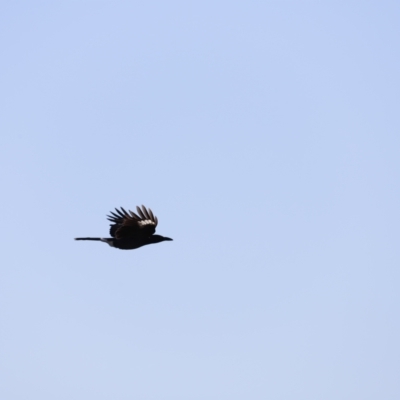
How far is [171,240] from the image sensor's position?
3734 centimetres

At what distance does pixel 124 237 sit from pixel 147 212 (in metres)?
1.20

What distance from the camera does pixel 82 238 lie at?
1473 inches

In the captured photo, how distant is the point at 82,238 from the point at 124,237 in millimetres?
1587

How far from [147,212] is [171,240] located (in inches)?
54.3

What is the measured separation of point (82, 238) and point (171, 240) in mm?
3168

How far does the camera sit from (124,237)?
121 ft

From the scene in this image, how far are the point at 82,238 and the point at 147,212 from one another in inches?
101

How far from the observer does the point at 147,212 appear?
36.9 metres
